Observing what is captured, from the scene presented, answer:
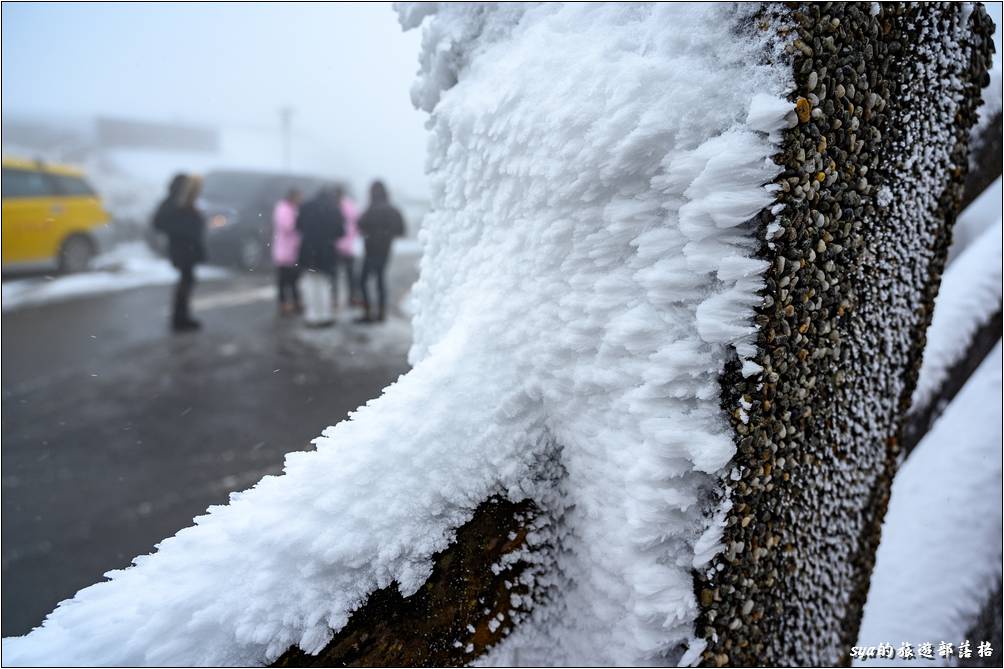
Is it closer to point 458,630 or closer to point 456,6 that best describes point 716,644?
point 458,630

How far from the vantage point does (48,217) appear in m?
6.21

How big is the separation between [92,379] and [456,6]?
3861 mm

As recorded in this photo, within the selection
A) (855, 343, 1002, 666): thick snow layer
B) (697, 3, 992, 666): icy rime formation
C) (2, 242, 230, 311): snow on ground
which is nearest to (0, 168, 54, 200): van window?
(2, 242, 230, 311): snow on ground

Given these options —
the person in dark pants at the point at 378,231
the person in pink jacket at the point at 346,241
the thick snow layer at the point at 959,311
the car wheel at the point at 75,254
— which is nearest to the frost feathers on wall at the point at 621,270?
the thick snow layer at the point at 959,311

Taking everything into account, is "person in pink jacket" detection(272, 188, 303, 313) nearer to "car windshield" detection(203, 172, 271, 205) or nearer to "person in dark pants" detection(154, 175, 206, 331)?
"person in dark pants" detection(154, 175, 206, 331)

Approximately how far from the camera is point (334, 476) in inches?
40.1

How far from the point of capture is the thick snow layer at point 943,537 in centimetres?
208

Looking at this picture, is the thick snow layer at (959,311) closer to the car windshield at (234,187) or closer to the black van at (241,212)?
the black van at (241,212)

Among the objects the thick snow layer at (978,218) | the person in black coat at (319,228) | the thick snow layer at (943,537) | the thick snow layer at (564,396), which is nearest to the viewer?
the thick snow layer at (564,396)

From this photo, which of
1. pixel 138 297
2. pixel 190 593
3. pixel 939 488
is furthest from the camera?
pixel 138 297

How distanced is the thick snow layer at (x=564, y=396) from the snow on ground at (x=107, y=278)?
5424mm

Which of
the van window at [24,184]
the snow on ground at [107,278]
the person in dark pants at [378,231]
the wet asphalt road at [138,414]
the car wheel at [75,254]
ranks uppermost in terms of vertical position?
the van window at [24,184]

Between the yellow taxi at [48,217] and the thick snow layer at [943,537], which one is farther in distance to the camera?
the yellow taxi at [48,217]

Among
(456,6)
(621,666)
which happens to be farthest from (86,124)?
(621,666)
